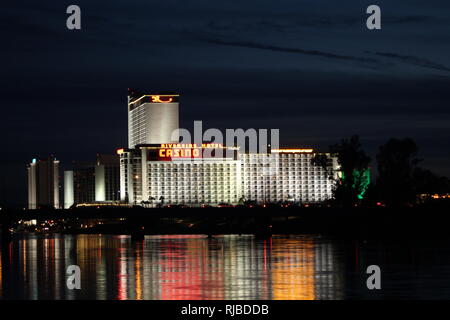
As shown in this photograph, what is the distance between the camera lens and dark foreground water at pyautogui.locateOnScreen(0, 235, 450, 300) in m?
59.5

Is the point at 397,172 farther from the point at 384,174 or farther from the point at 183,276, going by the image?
the point at 183,276

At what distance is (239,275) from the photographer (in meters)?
74.2

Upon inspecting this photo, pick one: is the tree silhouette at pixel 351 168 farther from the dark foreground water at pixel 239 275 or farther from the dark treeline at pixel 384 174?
the dark foreground water at pixel 239 275

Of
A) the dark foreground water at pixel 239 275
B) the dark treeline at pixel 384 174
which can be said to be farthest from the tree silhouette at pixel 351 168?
the dark foreground water at pixel 239 275


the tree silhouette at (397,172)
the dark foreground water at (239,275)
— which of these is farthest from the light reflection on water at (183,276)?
the tree silhouette at (397,172)

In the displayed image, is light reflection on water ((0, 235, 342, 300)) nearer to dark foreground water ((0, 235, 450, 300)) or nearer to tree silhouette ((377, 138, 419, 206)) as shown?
dark foreground water ((0, 235, 450, 300))

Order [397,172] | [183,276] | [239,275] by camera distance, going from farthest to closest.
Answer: [397,172]
[239,275]
[183,276]

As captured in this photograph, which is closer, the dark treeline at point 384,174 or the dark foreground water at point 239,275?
the dark foreground water at point 239,275

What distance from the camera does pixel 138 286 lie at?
6500 cm

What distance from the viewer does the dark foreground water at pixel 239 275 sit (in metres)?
59.5

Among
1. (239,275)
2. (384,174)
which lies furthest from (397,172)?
(239,275)
